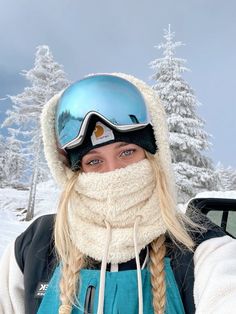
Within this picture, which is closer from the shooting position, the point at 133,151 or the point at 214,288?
the point at 214,288

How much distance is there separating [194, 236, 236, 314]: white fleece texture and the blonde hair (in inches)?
4.2

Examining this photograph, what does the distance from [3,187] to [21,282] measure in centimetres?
4000

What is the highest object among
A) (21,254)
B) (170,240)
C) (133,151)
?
(133,151)

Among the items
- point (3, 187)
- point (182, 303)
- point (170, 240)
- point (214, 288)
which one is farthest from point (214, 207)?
point (3, 187)

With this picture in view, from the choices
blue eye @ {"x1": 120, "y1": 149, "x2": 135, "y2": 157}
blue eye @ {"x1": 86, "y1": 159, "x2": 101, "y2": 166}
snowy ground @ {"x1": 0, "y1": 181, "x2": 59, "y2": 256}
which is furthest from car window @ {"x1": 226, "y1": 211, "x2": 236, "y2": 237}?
snowy ground @ {"x1": 0, "y1": 181, "x2": 59, "y2": 256}

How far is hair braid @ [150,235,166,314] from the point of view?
1844 mm

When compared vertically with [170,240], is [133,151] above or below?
above

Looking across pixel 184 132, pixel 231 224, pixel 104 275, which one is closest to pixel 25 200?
pixel 184 132

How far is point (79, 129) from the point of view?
2.13 meters

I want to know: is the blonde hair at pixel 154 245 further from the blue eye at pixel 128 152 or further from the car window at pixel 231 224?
the car window at pixel 231 224

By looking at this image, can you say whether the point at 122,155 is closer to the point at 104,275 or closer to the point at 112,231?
the point at 112,231

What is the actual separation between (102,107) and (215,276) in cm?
100

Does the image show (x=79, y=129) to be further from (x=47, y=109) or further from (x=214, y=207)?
(x=214, y=207)

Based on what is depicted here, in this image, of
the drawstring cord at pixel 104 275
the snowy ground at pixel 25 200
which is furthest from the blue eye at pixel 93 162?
the snowy ground at pixel 25 200
